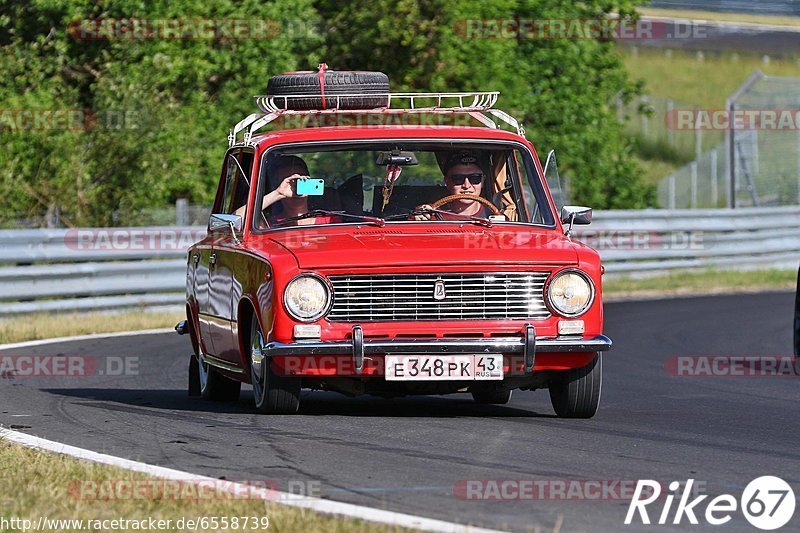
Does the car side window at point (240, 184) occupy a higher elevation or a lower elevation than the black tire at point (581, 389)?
higher

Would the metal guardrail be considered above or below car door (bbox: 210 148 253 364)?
below

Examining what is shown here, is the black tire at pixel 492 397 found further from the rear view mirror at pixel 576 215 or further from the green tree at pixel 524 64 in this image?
the green tree at pixel 524 64

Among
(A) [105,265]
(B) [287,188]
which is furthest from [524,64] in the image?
(B) [287,188]

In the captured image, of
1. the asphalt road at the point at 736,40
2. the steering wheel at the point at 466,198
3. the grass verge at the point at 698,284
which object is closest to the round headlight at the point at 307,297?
the steering wheel at the point at 466,198

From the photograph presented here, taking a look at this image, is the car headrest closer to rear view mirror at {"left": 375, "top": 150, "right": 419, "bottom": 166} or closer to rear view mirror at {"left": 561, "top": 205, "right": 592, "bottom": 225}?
rear view mirror at {"left": 375, "top": 150, "right": 419, "bottom": 166}

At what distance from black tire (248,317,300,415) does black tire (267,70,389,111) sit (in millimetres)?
2114

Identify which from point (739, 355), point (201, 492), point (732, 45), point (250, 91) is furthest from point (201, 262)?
point (732, 45)

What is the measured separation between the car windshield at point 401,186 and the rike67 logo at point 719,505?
328 cm

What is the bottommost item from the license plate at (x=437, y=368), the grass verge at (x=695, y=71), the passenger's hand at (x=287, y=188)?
the license plate at (x=437, y=368)

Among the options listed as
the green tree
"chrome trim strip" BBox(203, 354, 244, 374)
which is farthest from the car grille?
the green tree

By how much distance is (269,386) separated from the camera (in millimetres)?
8938

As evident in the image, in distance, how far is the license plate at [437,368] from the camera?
8578mm

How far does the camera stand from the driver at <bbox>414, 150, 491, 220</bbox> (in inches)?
387

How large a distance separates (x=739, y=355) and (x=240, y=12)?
19224 mm
